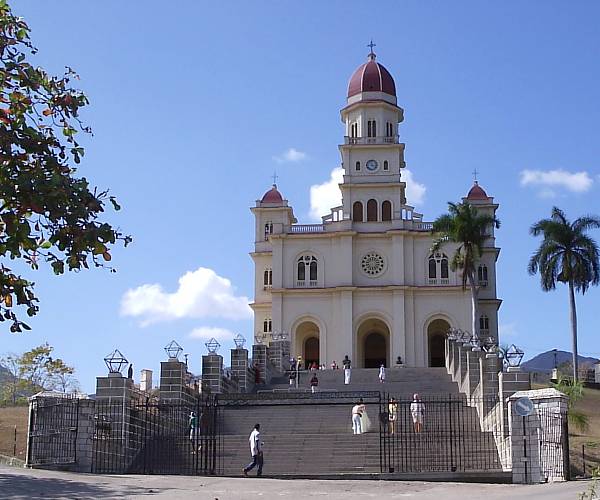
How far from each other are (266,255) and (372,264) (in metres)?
9.15

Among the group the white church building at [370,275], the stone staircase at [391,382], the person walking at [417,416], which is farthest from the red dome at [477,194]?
the person walking at [417,416]

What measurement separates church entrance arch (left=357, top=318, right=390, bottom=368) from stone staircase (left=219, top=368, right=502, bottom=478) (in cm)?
2940

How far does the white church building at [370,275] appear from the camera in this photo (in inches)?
2371

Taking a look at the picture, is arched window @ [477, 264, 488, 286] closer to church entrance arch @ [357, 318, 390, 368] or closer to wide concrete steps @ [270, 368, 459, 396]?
church entrance arch @ [357, 318, 390, 368]

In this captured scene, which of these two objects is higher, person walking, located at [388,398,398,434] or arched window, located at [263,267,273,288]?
arched window, located at [263,267,273,288]

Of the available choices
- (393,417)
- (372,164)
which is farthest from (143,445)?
(372,164)

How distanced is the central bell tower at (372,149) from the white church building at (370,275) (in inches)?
2.5

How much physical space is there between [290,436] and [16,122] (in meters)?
16.4

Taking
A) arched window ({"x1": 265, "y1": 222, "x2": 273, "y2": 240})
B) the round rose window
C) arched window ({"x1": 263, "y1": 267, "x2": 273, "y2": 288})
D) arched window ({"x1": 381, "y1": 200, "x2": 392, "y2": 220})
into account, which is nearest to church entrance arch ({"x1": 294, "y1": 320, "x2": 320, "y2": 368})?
the round rose window

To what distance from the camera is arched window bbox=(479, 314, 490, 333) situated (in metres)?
62.8

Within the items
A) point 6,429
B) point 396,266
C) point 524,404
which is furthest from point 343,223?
point 524,404

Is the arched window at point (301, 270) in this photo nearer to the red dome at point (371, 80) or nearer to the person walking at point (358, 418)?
the red dome at point (371, 80)

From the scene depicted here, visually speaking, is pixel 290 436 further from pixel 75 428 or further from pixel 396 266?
pixel 396 266

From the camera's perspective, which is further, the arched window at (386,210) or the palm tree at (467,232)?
the arched window at (386,210)
